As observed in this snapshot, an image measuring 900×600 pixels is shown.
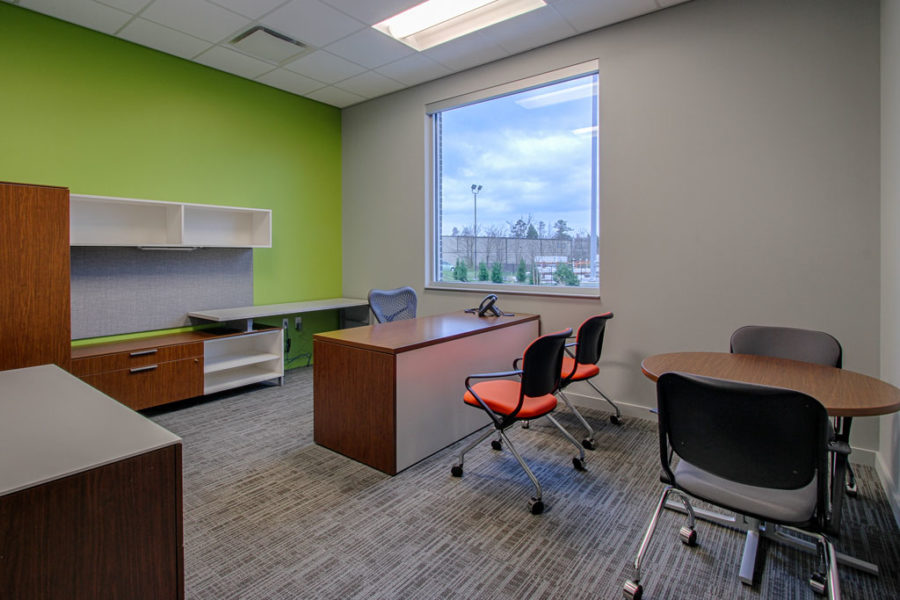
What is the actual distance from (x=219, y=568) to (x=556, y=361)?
182 cm

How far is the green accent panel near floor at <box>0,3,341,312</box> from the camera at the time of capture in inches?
132

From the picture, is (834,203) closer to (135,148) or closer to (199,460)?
(199,460)

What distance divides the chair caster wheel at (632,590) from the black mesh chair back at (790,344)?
1464 millimetres

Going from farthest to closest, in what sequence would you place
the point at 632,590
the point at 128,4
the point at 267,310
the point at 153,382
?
the point at 267,310 → the point at 153,382 → the point at 128,4 → the point at 632,590

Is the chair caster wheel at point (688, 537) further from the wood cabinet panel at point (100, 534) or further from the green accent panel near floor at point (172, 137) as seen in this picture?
the green accent panel near floor at point (172, 137)

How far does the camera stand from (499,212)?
442cm

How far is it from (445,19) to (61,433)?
3637 mm

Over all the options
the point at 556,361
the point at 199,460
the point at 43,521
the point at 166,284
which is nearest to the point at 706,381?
the point at 556,361

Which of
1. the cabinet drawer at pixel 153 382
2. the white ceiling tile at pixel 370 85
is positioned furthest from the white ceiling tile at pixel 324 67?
the cabinet drawer at pixel 153 382

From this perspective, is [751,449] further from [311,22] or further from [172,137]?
[172,137]

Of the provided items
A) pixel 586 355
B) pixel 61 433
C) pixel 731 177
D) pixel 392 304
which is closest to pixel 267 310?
pixel 392 304

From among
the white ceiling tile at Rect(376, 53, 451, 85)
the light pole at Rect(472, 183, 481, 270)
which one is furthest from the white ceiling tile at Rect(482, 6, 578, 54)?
the light pole at Rect(472, 183, 481, 270)

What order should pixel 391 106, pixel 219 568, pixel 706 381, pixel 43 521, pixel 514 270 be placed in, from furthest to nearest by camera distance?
pixel 391 106 < pixel 514 270 < pixel 219 568 < pixel 706 381 < pixel 43 521

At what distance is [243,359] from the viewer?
4.25m
